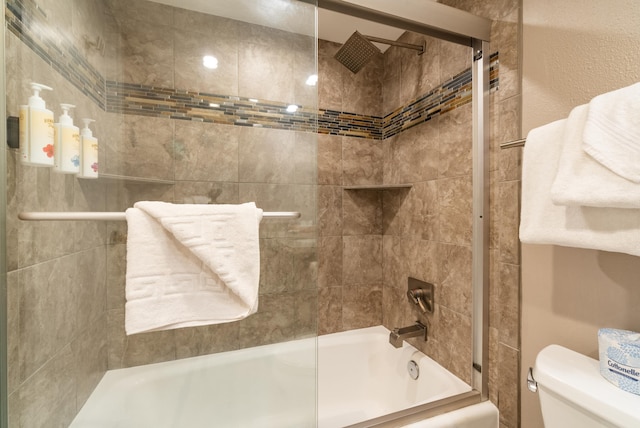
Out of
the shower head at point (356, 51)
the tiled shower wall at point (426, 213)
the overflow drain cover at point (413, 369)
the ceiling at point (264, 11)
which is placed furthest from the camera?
the overflow drain cover at point (413, 369)

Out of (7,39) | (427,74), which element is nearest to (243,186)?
(7,39)

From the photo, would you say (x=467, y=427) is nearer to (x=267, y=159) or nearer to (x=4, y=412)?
(x=267, y=159)

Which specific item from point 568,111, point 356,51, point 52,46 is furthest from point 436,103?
point 52,46

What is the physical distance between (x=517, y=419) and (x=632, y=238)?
839 mm

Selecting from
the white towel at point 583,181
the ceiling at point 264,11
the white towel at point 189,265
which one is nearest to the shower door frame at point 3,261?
the white towel at point 189,265

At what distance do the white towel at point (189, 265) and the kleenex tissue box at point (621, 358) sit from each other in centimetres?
87

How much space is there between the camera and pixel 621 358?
60 cm

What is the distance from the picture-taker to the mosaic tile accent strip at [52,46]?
67cm

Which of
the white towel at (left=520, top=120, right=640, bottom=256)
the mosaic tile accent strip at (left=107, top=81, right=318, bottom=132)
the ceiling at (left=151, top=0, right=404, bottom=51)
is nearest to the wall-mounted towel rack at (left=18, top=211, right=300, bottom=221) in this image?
the mosaic tile accent strip at (left=107, top=81, right=318, bottom=132)

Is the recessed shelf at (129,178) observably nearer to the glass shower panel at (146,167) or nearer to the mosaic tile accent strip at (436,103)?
the glass shower panel at (146,167)

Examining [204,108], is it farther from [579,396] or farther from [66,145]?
[579,396]

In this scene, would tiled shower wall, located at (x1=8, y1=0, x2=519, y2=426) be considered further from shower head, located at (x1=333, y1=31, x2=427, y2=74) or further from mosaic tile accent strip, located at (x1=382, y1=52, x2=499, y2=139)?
shower head, located at (x1=333, y1=31, x2=427, y2=74)

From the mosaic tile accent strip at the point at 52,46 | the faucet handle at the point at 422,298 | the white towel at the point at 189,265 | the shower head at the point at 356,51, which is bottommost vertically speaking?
the faucet handle at the point at 422,298

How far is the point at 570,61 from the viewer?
0.83m
